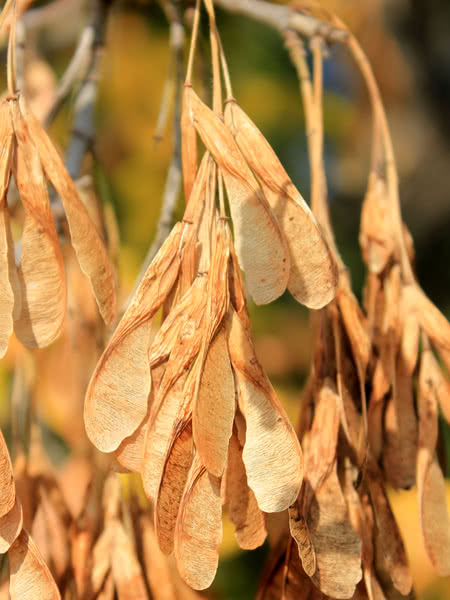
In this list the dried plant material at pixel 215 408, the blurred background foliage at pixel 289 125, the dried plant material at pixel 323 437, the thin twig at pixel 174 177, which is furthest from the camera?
the blurred background foliage at pixel 289 125

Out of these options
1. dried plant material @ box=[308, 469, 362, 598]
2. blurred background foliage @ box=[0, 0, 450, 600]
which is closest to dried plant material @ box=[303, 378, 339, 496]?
dried plant material @ box=[308, 469, 362, 598]

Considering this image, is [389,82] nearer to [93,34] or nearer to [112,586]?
[93,34]

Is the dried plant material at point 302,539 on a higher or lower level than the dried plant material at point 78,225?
lower

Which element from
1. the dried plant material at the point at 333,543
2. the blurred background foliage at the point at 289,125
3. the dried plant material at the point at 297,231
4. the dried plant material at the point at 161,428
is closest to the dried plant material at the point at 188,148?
the dried plant material at the point at 297,231

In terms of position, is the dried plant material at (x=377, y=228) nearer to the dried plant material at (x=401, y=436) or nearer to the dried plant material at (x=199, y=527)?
the dried plant material at (x=401, y=436)

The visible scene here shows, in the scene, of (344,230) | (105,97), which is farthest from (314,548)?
(344,230)

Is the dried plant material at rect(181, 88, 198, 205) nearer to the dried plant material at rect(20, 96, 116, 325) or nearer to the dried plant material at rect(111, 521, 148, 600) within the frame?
the dried plant material at rect(20, 96, 116, 325)
